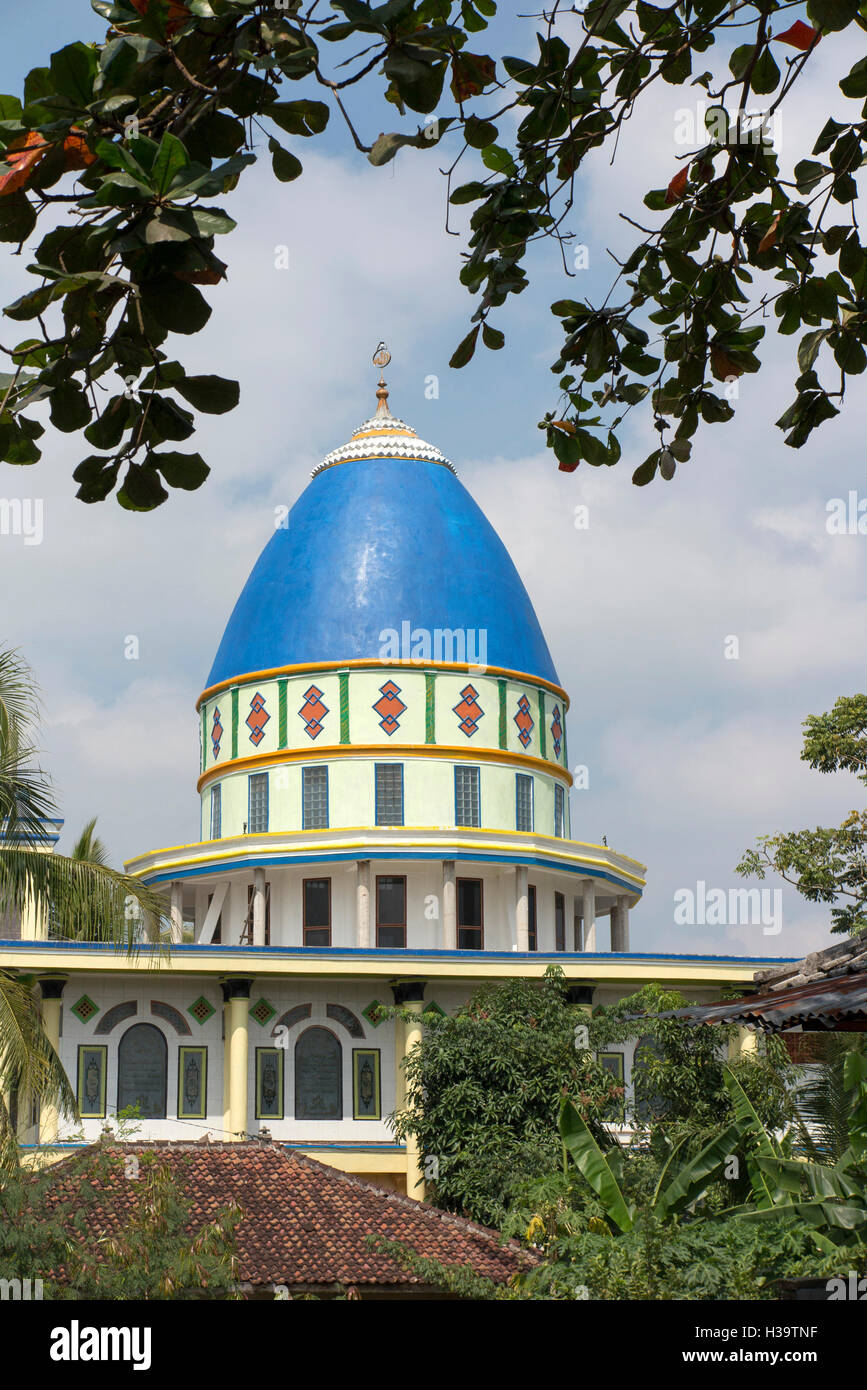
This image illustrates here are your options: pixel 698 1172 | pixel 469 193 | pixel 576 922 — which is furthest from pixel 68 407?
pixel 576 922

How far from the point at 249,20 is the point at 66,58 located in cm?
90

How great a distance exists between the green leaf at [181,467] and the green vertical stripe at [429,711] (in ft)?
100

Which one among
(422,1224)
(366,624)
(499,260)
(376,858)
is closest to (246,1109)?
(376,858)

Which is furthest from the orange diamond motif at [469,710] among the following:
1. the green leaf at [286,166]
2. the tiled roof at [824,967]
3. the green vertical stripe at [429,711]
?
the green leaf at [286,166]

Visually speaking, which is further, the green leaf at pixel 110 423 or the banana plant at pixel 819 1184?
the banana plant at pixel 819 1184

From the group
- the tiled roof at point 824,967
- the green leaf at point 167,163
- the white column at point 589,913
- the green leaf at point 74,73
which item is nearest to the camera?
the green leaf at point 167,163

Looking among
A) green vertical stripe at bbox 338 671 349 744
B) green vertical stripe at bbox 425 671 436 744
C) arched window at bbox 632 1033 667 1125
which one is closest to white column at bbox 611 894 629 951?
green vertical stripe at bbox 425 671 436 744

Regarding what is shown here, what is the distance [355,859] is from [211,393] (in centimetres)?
2903

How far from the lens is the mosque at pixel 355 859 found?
28.8 metres

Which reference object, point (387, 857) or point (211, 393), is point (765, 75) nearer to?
point (211, 393)

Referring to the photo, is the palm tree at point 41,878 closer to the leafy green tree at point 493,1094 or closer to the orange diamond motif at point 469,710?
the leafy green tree at point 493,1094

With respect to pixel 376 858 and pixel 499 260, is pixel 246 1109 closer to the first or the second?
pixel 376 858

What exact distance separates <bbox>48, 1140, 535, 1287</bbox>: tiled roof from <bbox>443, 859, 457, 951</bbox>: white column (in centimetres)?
988
